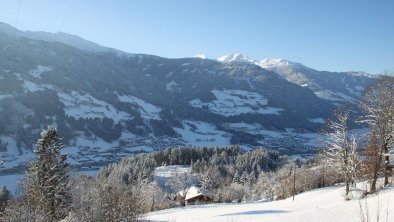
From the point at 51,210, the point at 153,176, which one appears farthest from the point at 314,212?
the point at 153,176

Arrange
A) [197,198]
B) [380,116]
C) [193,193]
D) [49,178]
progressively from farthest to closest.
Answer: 1. [193,193]
2. [197,198]
3. [49,178]
4. [380,116]

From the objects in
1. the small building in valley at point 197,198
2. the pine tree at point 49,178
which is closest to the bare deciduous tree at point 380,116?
the pine tree at point 49,178

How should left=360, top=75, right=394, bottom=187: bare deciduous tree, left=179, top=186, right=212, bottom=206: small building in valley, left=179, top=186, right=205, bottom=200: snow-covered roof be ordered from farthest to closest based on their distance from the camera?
1. left=179, top=186, right=205, bottom=200: snow-covered roof
2. left=179, top=186, right=212, bottom=206: small building in valley
3. left=360, top=75, right=394, bottom=187: bare deciduous tree

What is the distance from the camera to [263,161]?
19450 centimetres

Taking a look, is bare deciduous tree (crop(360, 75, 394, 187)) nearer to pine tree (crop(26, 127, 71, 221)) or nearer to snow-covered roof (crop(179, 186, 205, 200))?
pine tree (crop(26, 127, 71, 221))

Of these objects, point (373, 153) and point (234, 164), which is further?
point (234, 164)

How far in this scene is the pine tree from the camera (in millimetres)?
49009

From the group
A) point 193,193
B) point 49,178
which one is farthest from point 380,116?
point 193,193

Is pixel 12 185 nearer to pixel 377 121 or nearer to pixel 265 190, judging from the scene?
pixel 265 190

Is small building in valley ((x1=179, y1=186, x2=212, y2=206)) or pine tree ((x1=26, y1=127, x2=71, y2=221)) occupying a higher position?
pine tree ((x1=26, y1=127, x2=71, y2=221))

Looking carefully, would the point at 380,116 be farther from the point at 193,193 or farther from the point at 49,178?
the point at 193,193

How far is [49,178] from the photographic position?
165ft

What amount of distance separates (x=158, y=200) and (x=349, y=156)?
172 ft

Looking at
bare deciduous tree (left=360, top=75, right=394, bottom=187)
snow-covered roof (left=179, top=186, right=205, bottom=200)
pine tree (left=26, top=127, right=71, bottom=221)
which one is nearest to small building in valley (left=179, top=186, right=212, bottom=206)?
snow-covered roof (left=179, top=186, right=205, bottom=200)
